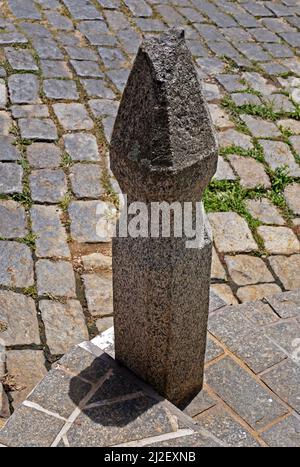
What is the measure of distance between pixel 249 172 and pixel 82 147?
1449 millimetres

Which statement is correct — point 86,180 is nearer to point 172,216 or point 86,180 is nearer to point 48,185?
point 48,185

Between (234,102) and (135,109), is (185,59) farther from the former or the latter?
(234,102)

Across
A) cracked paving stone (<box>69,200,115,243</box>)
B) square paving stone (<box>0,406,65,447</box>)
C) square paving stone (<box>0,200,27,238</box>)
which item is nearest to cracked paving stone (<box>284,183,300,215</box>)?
cracked paving stone (<box>69,200,115,243</box>)

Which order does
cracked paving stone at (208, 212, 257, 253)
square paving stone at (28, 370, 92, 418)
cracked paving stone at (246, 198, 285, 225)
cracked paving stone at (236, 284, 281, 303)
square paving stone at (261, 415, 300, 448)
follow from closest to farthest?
square paving stone at (28, 370, 92, 418)
square paving stone at (261, 415, 300, 448)
cracked paving stone at (236, 284, 281, 303)
cracked paving stone at (208, 212, 257, 253)
cracked paving stone at (246, 198, 285, 225)

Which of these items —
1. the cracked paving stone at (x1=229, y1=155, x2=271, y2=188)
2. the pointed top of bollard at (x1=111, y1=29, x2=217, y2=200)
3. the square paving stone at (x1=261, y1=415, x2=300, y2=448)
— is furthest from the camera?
the cracked paving stone at (x1=229, y1=155, x2=271, y2=188)

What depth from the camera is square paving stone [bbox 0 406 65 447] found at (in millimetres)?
3332

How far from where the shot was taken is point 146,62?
2969 mm

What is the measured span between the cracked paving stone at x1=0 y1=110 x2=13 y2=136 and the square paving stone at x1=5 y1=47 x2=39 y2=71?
32.6 inches

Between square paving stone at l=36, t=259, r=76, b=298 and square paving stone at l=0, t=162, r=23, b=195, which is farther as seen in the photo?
square paving stone at l=0, t=162, r=23, b=195

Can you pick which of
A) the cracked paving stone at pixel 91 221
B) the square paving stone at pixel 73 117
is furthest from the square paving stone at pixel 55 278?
the square paving stone at pixel 73 117

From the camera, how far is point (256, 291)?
5074 mm

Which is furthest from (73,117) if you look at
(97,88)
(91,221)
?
(91,221)

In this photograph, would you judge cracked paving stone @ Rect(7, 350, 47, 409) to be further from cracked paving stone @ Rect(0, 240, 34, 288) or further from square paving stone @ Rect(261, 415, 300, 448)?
square paving stone @ Rect(261, 415, 300, 448)

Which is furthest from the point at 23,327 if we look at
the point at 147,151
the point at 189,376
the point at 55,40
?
the point at 55,40
